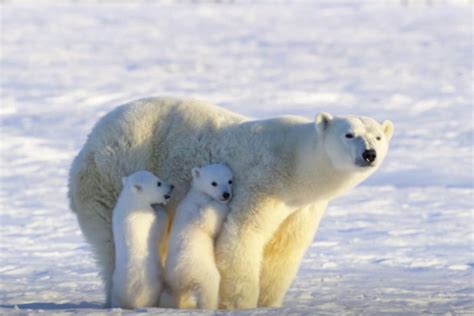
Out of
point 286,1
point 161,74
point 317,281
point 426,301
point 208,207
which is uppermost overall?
point 208,207

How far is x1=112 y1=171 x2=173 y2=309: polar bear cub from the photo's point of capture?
18.5 feet

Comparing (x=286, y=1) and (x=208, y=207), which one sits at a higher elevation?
(x=208, y=207)

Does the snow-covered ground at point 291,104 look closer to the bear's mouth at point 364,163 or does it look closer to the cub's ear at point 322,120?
the bear's mouth at point 364,163

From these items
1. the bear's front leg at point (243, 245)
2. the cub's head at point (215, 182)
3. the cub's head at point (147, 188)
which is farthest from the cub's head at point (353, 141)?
the cub's head at point (147, 188)

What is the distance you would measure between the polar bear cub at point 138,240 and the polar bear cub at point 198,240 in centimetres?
9

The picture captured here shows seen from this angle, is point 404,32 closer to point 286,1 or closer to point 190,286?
point 286,1

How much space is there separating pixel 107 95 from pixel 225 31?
7741 millimetres

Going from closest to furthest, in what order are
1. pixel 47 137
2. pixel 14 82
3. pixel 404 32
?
pixel 47 137, pixel 14 82, pixel 404 32

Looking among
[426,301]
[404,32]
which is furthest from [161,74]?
[426,301]

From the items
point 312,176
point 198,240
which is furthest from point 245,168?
point 198,240

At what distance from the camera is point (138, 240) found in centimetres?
566

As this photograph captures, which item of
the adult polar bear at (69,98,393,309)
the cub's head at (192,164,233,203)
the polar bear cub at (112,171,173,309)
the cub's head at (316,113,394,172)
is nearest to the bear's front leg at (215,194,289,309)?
the adult polar bear at (69,98,393,309)

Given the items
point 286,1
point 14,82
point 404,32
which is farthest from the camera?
point 286,1

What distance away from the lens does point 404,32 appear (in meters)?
24.2
